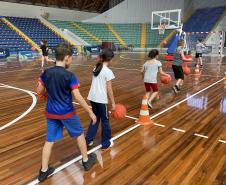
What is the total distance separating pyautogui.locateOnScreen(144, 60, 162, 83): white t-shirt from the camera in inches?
243

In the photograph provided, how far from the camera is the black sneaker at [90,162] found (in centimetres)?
338

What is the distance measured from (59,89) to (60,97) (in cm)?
11

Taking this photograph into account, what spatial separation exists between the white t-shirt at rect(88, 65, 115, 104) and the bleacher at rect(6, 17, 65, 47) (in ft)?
73.1

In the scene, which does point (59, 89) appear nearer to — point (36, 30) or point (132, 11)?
point (36, 30)

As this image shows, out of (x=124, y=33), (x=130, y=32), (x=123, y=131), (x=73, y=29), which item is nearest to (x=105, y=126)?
(x=123, y=131)

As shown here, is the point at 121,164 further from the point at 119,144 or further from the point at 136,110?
the point at 136,110

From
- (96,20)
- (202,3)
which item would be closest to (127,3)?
Result: (96,20)

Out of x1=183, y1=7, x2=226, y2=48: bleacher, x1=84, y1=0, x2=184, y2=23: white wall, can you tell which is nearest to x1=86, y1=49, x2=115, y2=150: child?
x1=183, y1=7, x2=226, y2=48: bleacher

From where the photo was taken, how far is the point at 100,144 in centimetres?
423

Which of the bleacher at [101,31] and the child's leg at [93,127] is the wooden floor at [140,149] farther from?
the bleacher at [101,31]

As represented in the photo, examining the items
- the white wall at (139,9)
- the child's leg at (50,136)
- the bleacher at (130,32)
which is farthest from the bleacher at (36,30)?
the child's leg at (50,136)

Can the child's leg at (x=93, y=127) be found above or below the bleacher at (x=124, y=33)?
below

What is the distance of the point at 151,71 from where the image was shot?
6219 mm

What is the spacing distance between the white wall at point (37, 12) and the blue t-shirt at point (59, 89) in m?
25.3
